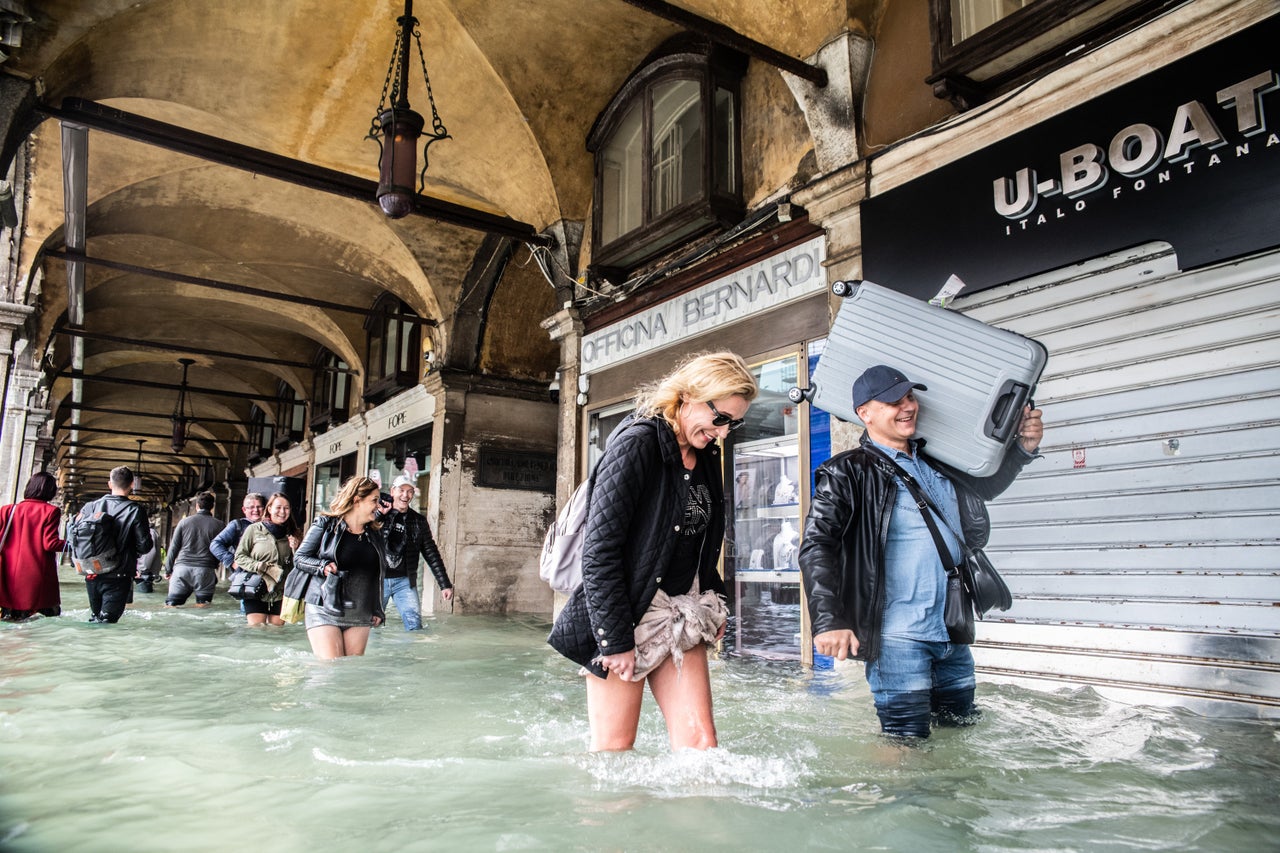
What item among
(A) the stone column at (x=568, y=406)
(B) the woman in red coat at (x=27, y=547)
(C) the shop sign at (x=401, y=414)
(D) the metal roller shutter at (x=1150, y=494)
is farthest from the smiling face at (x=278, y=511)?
(D) the metal roller shutter at (x=1150, y=494)

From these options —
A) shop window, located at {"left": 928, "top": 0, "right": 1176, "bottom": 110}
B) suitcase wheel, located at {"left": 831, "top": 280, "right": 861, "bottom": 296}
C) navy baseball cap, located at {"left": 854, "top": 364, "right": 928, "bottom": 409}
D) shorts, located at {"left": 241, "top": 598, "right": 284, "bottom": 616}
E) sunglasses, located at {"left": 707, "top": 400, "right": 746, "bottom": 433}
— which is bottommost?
shorts, located at {"left": 241, "top": 598, "right": 284, "bottom": 616}

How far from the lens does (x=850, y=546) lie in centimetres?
317

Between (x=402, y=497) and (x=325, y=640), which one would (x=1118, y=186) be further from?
(x=402, y=497)

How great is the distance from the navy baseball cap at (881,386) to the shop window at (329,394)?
15056 mm

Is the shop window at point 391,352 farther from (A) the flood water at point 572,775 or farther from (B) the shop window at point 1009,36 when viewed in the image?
(B) the shop window at point 1009,36

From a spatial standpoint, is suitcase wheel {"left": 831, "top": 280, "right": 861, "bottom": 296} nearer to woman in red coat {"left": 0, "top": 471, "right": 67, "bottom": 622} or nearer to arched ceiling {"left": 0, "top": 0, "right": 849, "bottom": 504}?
arched ceiling {"left": 0, "top": 0, "right": 849, "bottom": 504}

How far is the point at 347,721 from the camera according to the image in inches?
159

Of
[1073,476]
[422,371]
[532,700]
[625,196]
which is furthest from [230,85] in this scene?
[1073,476]

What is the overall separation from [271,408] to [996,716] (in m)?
23.1

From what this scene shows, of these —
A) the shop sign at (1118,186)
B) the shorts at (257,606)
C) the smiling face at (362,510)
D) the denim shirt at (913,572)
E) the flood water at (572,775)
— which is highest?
the shop sign at (1118,186)

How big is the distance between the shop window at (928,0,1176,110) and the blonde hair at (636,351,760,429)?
3.63m

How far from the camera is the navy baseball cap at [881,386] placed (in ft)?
10.8

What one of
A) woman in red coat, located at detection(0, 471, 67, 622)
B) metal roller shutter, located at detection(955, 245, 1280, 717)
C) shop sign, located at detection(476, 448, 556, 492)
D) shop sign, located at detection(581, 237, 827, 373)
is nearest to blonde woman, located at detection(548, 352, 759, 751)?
metal roller shutter, located at detection(955, 245, 1280, 717)

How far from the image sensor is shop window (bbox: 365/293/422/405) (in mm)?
14383
